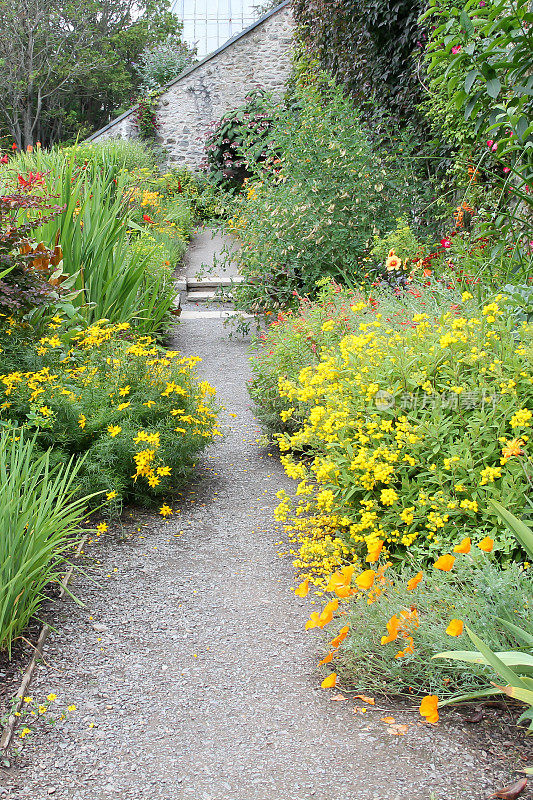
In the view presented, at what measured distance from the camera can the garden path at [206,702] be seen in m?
1.77

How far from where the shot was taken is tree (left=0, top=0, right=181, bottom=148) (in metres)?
24.0

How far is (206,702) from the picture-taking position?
2098 millimetres

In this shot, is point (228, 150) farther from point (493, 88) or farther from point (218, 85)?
point (493, 88)

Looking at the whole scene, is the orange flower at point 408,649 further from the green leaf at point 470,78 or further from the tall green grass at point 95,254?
the tall green grass at point 95,254

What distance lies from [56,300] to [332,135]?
3.46 metres

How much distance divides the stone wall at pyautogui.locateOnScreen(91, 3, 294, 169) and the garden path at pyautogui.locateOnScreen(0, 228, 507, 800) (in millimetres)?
14909

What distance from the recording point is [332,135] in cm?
640

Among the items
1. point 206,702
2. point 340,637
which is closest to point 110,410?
Answer: point 206,702

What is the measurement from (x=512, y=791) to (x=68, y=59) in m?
28.9

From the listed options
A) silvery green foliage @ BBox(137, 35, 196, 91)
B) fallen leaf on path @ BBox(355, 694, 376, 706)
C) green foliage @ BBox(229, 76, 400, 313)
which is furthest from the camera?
silvery green foliage @ BBox(137, 35, 196, 91)

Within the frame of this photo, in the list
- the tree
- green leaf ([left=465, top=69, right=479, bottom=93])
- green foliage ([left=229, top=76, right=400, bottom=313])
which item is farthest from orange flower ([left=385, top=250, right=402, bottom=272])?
the tree

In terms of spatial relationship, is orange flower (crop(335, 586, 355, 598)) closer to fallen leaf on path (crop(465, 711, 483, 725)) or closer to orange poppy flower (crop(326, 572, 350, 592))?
orange poppy flower (crop(326, 572, 350, 592))

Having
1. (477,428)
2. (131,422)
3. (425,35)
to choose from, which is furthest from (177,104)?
(477,428)

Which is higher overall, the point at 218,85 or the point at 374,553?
the point at 218,85
